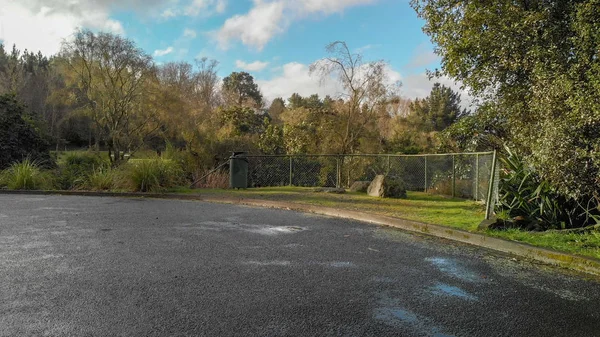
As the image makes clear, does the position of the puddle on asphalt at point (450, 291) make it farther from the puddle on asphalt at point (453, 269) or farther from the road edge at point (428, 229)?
the road edge at point (428, 229)

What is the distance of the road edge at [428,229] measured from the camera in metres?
5.72

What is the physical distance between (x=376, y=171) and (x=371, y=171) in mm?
264

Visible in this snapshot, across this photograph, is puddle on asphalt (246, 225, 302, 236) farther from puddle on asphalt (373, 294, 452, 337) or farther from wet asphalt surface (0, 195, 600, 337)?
puddle on asphalt (373, 294, 452, 337)

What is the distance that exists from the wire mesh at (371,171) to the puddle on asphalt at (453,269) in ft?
25.1

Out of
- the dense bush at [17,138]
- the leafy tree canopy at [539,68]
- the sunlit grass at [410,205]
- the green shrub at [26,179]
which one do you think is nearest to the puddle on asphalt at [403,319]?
the sunlit grass at [410,205]

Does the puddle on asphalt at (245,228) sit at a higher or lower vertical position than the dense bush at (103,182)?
lower

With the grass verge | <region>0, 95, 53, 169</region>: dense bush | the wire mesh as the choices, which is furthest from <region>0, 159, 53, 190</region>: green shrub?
the wire mesh

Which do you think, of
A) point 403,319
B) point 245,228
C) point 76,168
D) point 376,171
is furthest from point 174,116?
point 403,319

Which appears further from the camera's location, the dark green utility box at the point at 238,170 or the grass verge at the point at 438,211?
the dark green utility box at the point at 238,170

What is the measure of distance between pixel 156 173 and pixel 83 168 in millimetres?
4361

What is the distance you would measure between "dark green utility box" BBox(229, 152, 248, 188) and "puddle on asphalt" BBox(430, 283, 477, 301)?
12400mm

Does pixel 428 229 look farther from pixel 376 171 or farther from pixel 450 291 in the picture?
pixel 376 171

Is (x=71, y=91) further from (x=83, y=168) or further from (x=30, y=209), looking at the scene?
(x=30, y=209)

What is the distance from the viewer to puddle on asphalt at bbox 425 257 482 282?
5.05 m
